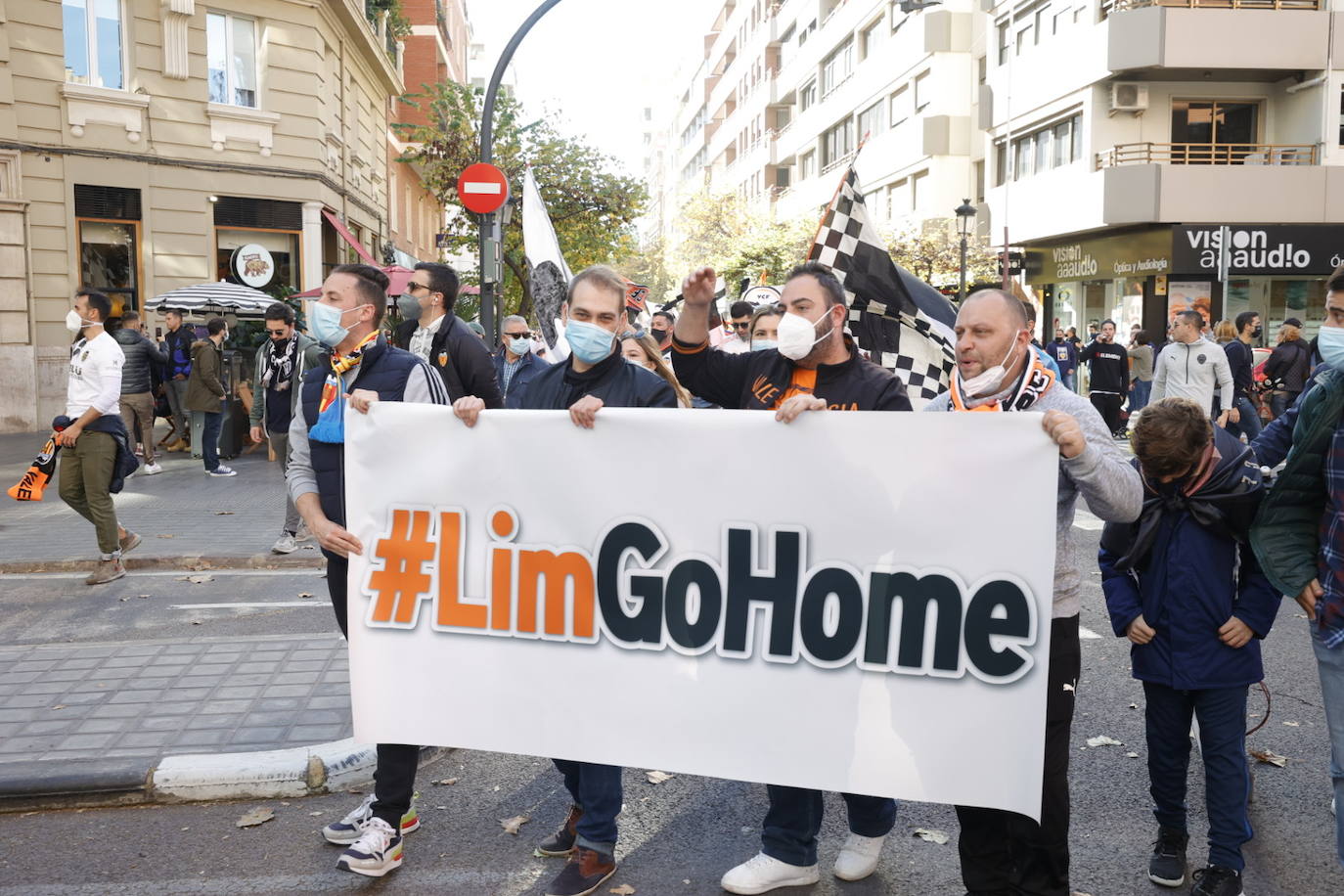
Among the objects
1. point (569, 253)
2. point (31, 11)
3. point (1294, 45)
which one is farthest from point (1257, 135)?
point (31, 11)

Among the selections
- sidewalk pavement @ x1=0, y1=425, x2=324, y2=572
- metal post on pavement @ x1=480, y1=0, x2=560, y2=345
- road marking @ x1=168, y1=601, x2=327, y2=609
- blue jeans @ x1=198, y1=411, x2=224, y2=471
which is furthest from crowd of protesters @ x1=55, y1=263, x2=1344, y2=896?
blue jeans @ x1=198, y1=411, x2=224, y2=471

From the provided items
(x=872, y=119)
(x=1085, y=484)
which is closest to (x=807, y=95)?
(x=872, y=119)

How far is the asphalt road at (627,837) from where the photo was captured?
3734mm

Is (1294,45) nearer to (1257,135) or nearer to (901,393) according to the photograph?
Answer: (1257,135)

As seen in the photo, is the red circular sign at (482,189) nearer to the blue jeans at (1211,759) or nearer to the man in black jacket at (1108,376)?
the man in black jacket at (1108,376)

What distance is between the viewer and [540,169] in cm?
2919

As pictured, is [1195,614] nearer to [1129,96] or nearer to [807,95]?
[1129,96]

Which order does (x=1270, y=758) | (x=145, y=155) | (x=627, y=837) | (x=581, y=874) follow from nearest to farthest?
(x=581, y=874) < (x=627, y=837) < (x=1270, y=758) < (x=145, y=155)

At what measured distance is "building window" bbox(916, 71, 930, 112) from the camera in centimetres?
3881

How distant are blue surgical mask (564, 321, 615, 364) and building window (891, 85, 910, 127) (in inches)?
1537

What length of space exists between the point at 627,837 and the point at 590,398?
62.0 inches

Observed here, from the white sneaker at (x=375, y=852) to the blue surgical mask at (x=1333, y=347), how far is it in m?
3.14

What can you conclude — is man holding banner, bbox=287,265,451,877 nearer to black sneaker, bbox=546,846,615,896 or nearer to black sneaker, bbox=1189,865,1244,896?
black sneaker, bbox=546,846,615,896

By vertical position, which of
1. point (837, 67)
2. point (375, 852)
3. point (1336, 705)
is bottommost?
point (375, 852)
